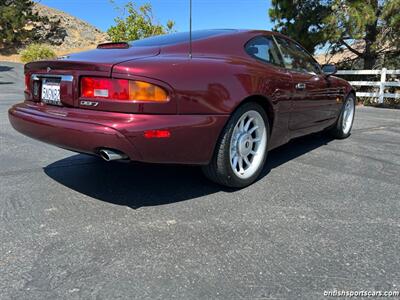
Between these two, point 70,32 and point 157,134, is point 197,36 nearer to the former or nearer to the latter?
point 157,134

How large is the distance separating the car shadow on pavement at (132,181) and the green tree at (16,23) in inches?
1631

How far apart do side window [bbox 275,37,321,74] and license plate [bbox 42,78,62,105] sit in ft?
7.17

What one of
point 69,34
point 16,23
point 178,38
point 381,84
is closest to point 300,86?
point 178,38

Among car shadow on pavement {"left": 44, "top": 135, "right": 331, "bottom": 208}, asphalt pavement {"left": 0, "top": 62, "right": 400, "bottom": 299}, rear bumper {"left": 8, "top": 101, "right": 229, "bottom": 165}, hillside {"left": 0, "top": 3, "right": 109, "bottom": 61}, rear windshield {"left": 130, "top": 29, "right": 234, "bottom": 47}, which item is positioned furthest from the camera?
hillside {"left": 0, "top": 3, "right": 109, "bottom": 61}

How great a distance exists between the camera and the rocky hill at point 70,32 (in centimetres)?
4481

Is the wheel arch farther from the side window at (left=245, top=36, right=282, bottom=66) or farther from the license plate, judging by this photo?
the license plate

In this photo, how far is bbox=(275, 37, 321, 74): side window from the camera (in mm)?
3975

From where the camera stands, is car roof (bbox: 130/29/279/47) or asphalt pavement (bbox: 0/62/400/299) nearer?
asphalt pavement (bbox: 0/62/400/299)

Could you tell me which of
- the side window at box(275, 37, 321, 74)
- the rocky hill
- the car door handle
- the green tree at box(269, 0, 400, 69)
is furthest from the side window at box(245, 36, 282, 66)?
the rocky hill

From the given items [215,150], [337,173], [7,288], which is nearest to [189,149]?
[215,150]

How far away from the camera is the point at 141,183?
3396 millimetres

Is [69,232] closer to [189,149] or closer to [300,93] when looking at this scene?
[189,149]

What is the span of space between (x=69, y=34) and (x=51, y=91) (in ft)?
162

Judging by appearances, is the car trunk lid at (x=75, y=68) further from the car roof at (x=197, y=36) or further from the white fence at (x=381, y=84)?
the white fence at (x=381, y=84)
